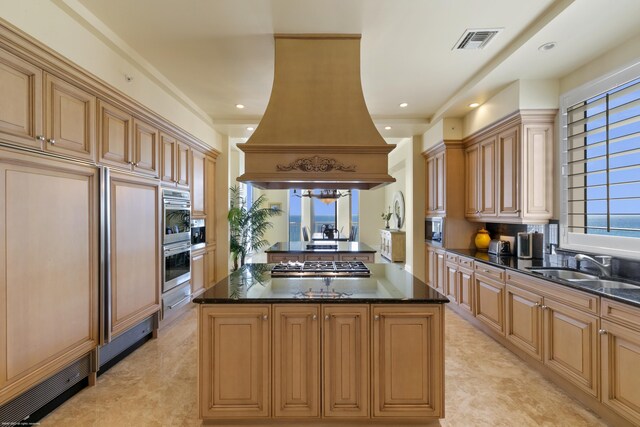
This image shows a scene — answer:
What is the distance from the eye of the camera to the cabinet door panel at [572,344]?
2106mm

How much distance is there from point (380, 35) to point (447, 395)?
2.99 metres

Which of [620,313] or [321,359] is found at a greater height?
[620,313]

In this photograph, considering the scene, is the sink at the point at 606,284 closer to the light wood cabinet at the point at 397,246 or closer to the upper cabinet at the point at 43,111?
the upper cabinet at the point at 43,111

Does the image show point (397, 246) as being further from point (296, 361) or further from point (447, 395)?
point (296, 361)

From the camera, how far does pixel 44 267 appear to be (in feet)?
6.58

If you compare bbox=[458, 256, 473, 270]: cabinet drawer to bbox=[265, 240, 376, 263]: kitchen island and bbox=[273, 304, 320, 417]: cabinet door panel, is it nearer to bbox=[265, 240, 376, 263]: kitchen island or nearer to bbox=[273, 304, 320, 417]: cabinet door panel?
bbox=[265, 240, 376, 263]: kitchen island

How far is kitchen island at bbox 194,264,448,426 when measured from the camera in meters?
1.91

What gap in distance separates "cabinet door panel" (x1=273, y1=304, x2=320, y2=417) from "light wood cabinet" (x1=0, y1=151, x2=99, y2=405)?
4.97 feet

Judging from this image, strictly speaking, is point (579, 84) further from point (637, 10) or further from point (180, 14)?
point (180, 14)

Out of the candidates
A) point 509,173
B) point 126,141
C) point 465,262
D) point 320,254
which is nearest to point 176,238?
point 126,141

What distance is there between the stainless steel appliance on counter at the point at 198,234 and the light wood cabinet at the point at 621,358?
4314 millimetres

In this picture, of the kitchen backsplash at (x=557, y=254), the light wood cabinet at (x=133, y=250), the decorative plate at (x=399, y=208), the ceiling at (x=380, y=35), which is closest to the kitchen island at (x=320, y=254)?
the light wood cabinet at (x=133, y=250)

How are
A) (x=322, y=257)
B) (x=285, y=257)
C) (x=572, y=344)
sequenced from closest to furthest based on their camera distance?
(x=572, y=344) < (x=322, y=257) < (x=285, y=257)

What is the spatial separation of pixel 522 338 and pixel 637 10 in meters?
2.68
